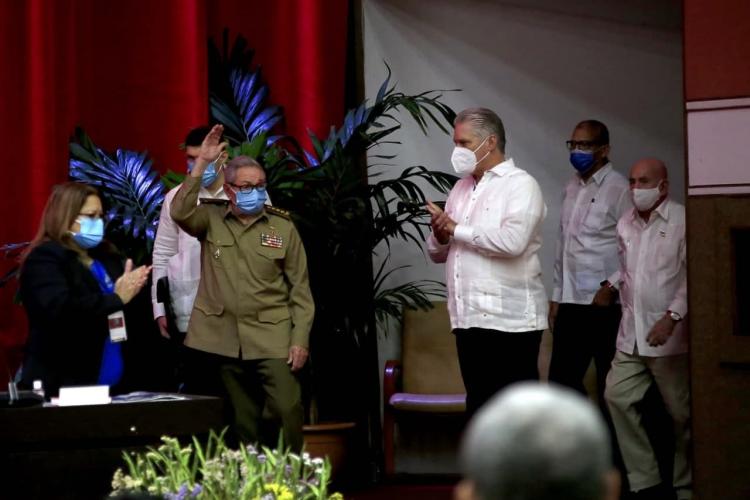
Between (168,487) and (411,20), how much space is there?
4413mm

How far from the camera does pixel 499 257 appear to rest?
4469 mm

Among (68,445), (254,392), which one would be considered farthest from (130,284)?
(254,392)

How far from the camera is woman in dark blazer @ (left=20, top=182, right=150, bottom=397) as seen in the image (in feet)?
12.6

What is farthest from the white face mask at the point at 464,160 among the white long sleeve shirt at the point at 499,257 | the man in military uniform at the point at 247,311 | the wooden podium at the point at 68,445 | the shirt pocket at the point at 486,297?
the wooden podium at the point at 68,445

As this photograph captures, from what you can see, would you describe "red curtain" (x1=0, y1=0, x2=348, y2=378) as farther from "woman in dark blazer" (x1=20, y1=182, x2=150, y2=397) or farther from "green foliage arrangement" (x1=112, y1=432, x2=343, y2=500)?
"green foliage arrangement" (x1=112, y1=432, x2=343, y2=500)

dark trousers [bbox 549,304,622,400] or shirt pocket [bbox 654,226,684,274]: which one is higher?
shirt pocket [bbox 654,226,684,274]

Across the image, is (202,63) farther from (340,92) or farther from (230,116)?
(340,92)

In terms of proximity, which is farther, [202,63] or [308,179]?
[202,63]

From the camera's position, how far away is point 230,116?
6.27 meters

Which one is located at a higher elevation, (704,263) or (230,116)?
(230,116)

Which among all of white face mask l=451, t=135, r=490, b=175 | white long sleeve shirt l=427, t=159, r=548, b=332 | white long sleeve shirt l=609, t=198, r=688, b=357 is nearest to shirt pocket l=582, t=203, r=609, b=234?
white long sleeve shirt l=609, t=198, r=688, b=357

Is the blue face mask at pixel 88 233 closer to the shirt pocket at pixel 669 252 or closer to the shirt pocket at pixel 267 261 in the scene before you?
the shirt pocket at pixel 267 261

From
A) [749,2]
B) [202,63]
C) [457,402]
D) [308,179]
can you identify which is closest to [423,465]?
[457,402]

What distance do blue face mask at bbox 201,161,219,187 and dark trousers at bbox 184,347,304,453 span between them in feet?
2.30
